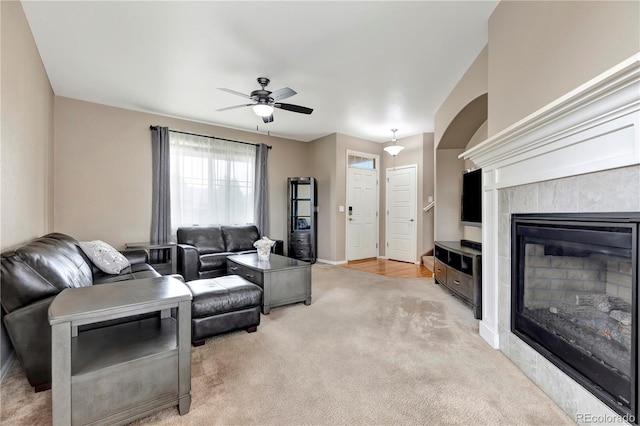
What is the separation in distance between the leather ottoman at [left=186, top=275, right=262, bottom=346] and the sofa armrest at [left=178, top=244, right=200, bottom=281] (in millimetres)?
1321

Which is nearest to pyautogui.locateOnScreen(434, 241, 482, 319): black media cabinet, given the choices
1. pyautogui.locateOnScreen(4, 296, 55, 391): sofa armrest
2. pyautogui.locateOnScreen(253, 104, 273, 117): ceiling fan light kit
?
pyautogui.locateOnScreen(253, 104, 273, 117): ceiling fan light kit

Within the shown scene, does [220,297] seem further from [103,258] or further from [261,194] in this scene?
[261,194]

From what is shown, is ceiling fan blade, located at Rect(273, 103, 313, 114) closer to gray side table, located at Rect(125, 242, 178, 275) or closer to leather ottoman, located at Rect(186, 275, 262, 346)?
leather ottoman, located at Rect(186, 275, 262, 346)

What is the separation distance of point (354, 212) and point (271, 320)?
148 inches

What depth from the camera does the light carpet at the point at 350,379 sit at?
1504mm

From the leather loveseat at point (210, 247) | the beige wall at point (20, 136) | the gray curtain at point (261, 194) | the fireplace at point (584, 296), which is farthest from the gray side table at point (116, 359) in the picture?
the gray curtain at point (261, 194)

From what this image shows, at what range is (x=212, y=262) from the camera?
4086 mm

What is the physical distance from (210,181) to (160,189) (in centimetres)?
84

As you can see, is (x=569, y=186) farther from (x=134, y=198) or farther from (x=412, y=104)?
(x=134, y=198)

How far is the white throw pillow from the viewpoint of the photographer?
2.89 metres

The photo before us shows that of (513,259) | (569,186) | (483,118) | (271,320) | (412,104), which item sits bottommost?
(271,320)

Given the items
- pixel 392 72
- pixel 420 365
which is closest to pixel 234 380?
pixel 420 365

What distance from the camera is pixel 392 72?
3283mm

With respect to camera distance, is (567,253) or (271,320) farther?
(271,320)
